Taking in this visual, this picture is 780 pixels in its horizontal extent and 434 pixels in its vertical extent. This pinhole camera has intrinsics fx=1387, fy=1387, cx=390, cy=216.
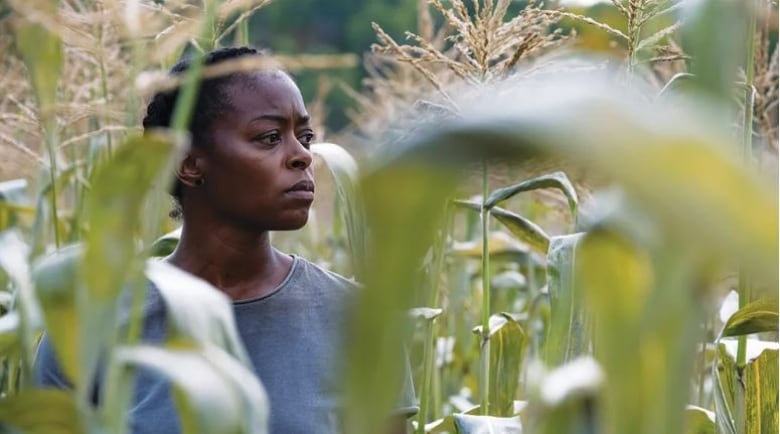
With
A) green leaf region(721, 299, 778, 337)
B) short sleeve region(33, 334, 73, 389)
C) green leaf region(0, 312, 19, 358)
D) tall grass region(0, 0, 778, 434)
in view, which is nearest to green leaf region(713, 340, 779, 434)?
green leaf region(721, 299, 778, 337)

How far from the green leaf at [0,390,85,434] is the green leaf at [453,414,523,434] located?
0.79 metres

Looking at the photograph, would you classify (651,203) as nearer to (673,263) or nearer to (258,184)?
(673,263)

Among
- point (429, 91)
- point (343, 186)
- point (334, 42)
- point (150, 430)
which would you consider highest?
point (334, 42)

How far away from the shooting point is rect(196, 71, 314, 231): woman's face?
1983 mm

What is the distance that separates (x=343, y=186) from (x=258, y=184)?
12.1 inches

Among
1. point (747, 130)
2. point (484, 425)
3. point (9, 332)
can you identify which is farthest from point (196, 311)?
point (747, 130)

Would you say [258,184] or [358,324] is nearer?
[358,324]

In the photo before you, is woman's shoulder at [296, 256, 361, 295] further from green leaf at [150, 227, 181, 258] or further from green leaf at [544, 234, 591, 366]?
green leaf at [544, 234, 591, 366]

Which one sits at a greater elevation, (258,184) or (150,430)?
(258,184)

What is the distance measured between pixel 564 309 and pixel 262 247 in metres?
0.61

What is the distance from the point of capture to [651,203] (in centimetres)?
72

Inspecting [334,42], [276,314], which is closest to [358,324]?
[276,314]

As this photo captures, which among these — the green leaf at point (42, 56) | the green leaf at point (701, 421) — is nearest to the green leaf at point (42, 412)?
the green leaf at point (42, 56)

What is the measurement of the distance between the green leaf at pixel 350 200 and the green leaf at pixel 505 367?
0.62m
